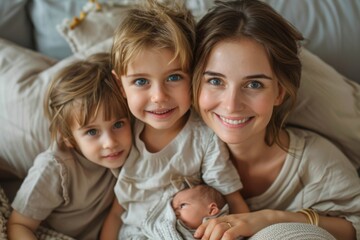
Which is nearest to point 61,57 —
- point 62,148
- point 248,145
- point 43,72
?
point 43,72

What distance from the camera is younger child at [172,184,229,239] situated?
51.8 inches

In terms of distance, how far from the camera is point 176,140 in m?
1.40

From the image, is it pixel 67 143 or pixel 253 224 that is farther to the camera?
pixel 67 143

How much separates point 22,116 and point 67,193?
339 mm

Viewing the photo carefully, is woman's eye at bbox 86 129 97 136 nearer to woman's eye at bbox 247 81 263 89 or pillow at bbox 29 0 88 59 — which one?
woman's eye at bbox 247 81 263 89

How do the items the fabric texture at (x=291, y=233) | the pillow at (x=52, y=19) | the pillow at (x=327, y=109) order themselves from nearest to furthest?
the fabric texture at (x=291, y=233) → the pillow at (x=327, y=109) → the pillow at (x=52, y=19)

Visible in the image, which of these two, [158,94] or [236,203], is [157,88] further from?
[236,203]

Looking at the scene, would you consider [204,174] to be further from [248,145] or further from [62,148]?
[62,148]

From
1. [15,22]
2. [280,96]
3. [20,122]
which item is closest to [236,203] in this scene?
[280,96]

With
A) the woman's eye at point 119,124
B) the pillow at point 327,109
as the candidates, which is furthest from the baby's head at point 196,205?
the pillow at point 327,109

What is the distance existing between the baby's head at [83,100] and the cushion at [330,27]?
767 mm

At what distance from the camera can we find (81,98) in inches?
52.4

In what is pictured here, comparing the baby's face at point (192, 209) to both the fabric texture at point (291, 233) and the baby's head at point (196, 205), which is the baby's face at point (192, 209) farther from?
the fabric texture at point (291, 233)

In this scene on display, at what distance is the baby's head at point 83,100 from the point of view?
4.35 feet
